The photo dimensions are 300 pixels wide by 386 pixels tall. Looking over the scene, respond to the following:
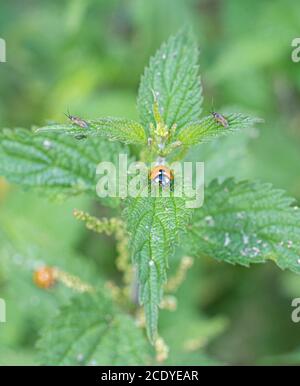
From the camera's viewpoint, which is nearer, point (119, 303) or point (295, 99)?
point (119, 303)

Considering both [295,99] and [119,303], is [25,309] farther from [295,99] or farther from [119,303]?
[295,99]

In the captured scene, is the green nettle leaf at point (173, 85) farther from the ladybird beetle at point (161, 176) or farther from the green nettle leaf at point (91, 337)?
the green nettle leaf at point (91, 337)

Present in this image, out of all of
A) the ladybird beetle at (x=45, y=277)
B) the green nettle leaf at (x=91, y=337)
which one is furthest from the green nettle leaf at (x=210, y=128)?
the ladybird beetle at (x=45, y=277)

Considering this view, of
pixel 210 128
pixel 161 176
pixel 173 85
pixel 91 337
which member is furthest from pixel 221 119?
pixel 91 337

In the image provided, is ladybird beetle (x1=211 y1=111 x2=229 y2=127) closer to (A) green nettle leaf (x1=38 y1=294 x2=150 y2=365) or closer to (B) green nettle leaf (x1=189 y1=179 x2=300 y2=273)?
(B) green nettle leaf (x1=189 y1=179 x2=300 y2=273)

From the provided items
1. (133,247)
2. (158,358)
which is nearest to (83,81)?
(158,358)

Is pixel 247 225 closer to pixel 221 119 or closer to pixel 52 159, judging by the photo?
pixel 221 119

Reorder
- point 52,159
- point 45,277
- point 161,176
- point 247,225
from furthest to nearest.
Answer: point 45,277 → point 52,159 → point 247,225 → point 161,176
